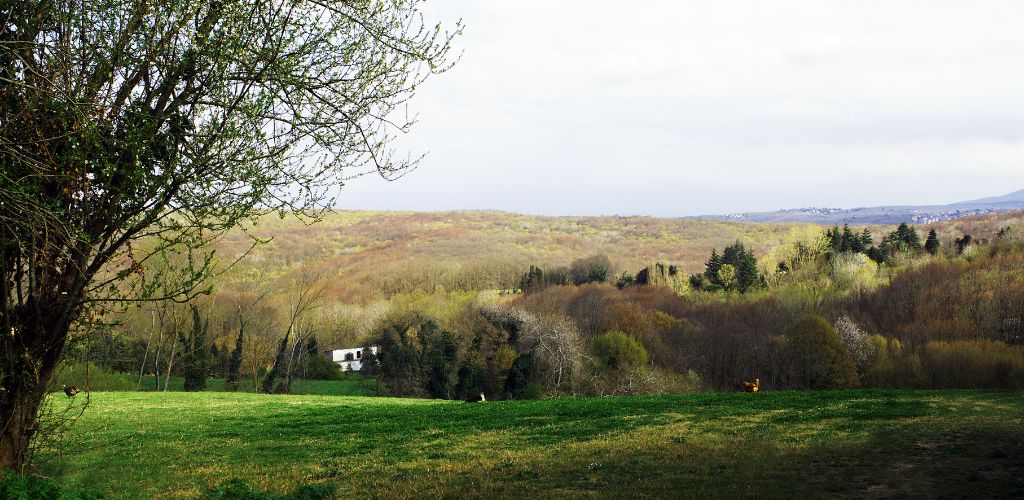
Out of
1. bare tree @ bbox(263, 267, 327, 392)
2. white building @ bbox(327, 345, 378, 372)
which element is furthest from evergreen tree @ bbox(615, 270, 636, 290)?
bare tree @ bbox(263, 267, 327, 392)

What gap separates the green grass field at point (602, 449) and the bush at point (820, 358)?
30.8 meters

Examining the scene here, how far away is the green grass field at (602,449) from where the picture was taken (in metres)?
11.7

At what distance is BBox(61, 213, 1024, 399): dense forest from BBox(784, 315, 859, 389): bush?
11cm

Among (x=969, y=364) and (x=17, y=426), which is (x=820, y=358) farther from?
(x=17, y=426)

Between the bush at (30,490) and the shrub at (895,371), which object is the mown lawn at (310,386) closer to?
the shrub at (895,371)

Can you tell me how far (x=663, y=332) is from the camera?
78.7 meters

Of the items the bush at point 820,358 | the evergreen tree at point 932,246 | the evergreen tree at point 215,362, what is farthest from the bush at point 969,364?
the evergreen tree at point 215,362

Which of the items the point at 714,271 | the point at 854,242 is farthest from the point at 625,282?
the point at 854,242

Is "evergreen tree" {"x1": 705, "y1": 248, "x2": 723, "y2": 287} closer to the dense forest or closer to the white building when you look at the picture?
the dense forest

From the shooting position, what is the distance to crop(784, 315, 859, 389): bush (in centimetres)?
5119

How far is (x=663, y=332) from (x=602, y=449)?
6523cm

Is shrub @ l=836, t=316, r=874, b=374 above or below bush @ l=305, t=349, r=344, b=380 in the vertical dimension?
above

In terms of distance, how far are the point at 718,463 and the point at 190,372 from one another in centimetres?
4949

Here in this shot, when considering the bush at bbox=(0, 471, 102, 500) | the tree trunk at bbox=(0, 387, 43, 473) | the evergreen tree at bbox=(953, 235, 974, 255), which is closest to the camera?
the bush at bbox=(0, 471, 102, 500)
